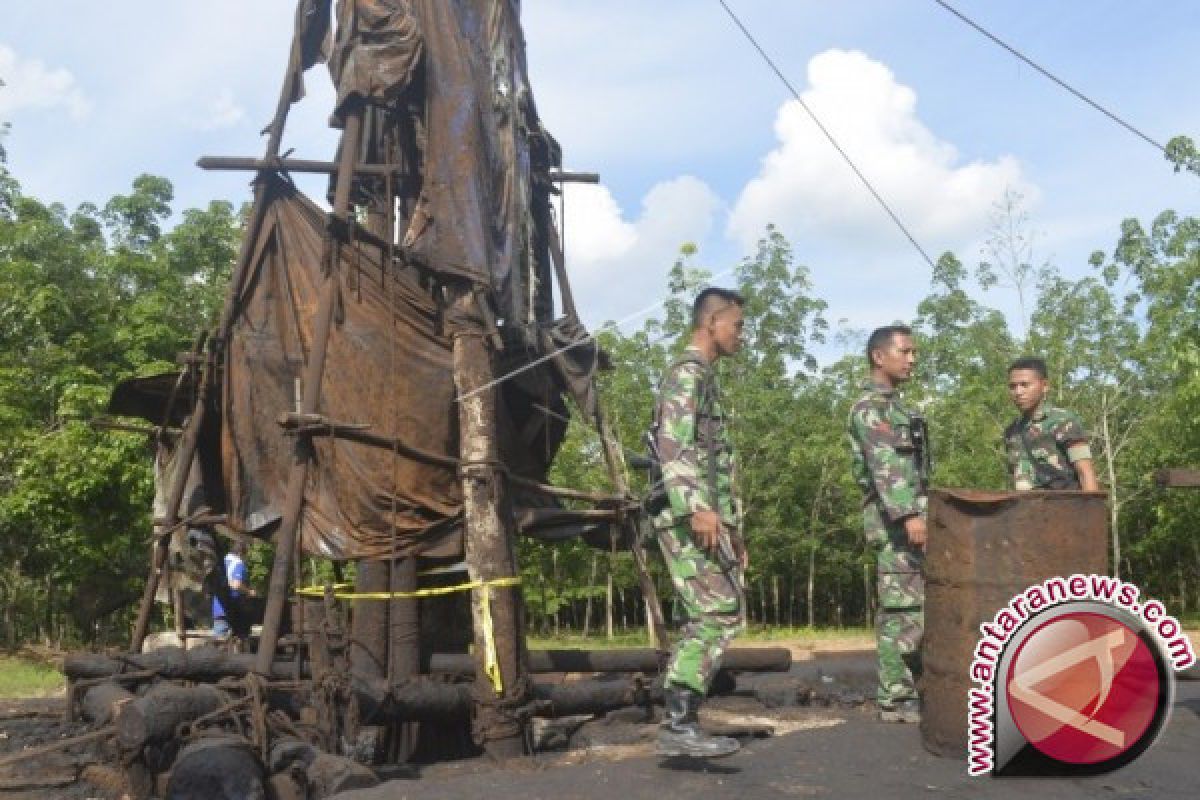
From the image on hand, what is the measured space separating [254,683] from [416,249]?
342cm

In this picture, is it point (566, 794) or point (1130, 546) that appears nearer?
point (566, 794)

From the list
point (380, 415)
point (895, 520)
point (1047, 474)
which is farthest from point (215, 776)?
point (1047, 474)

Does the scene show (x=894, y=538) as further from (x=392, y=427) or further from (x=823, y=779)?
(x=392, y=427)

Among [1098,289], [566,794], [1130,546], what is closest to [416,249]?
[566,794]

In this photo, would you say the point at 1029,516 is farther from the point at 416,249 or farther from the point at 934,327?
the point at 934,327

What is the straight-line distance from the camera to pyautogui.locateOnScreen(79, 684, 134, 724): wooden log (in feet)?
27.4

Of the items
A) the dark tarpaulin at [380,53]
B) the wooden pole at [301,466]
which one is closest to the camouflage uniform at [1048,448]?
the wooden pole at [301,466]

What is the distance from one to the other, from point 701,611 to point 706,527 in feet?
1.32

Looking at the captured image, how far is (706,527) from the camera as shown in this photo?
211 inches

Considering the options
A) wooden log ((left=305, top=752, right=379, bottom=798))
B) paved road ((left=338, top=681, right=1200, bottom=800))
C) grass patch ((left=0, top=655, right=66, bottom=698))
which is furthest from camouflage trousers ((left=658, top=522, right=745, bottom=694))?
grass patch ((left=0, top=655, right=66, bottom=698))

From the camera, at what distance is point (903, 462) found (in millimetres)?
6777

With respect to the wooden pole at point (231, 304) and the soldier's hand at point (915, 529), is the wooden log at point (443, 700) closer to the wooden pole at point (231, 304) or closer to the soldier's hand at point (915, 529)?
the soldier's hand at point (915, 529)

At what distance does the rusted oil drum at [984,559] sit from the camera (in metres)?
5.40

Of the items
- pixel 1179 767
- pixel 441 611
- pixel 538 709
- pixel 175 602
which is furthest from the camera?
pixel 175 602
